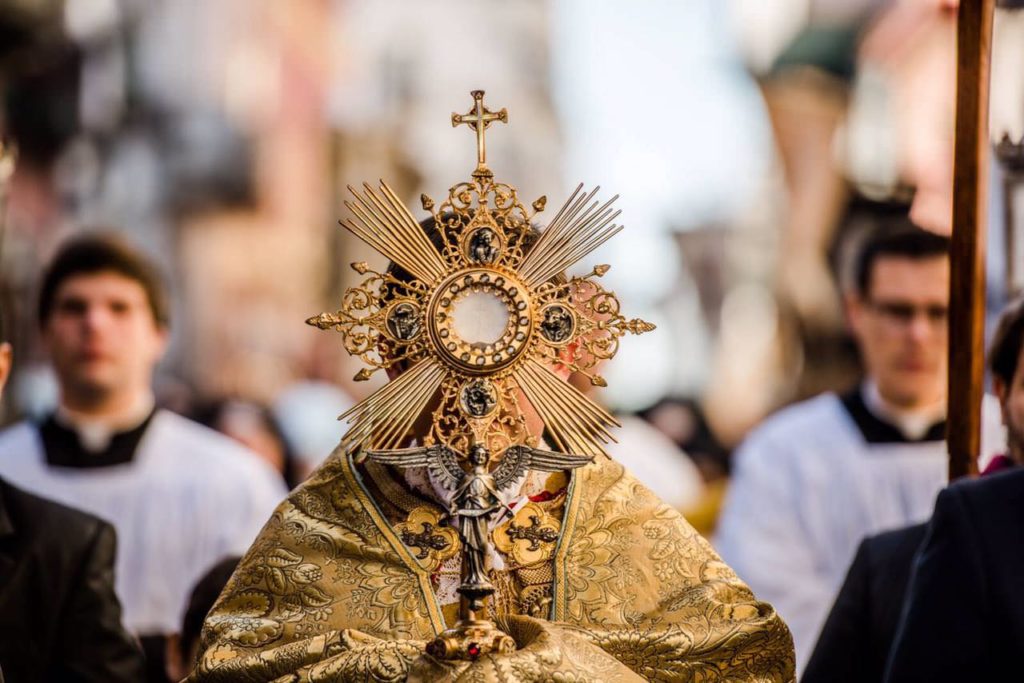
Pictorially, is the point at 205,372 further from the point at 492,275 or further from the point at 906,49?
the point at 492,275

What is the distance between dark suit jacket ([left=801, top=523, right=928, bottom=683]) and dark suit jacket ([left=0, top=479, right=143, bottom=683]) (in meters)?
1.79

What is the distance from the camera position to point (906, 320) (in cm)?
661

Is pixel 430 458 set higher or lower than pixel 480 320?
lower

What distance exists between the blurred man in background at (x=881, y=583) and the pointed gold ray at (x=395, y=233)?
165 cm

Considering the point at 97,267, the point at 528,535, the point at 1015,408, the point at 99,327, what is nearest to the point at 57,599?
the point at 528,535

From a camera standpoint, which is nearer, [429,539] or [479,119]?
[479,119]

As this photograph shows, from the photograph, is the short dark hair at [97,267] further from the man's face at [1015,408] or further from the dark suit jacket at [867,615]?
the man's face at [1015,408]

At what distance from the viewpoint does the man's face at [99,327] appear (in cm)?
635

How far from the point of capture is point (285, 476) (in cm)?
1052

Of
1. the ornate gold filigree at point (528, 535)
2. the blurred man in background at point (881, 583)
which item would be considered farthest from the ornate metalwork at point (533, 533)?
the blurred man in background at point (881, 583)

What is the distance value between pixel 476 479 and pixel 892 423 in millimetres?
4383

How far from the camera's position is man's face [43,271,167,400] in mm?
6348

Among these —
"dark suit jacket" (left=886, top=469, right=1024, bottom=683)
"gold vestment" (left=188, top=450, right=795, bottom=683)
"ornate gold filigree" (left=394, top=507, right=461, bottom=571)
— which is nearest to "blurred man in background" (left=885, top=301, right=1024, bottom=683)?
"dark suit jacket" (left=886, top=469, right=1024, bottom=683)

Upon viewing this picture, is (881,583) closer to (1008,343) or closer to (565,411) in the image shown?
(1008,343)
